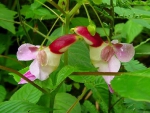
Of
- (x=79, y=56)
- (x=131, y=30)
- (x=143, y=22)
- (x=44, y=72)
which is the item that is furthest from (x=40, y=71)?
(x=131, y=30)

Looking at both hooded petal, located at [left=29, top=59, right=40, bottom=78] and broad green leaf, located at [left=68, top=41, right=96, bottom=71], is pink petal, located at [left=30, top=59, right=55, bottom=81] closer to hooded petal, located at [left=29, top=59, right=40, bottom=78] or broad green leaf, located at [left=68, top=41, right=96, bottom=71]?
hooded petal, located at [left=29, top=59, right=40, bottom=78]

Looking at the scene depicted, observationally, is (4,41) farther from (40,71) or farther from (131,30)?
(40,71)

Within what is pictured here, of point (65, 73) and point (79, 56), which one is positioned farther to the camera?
point (79, 56)

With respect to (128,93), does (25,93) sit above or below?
below

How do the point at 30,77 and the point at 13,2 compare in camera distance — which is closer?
the point at 30,77

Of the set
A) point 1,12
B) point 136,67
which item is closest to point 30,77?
point 136,67

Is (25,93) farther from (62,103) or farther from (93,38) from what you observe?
(93,38)
